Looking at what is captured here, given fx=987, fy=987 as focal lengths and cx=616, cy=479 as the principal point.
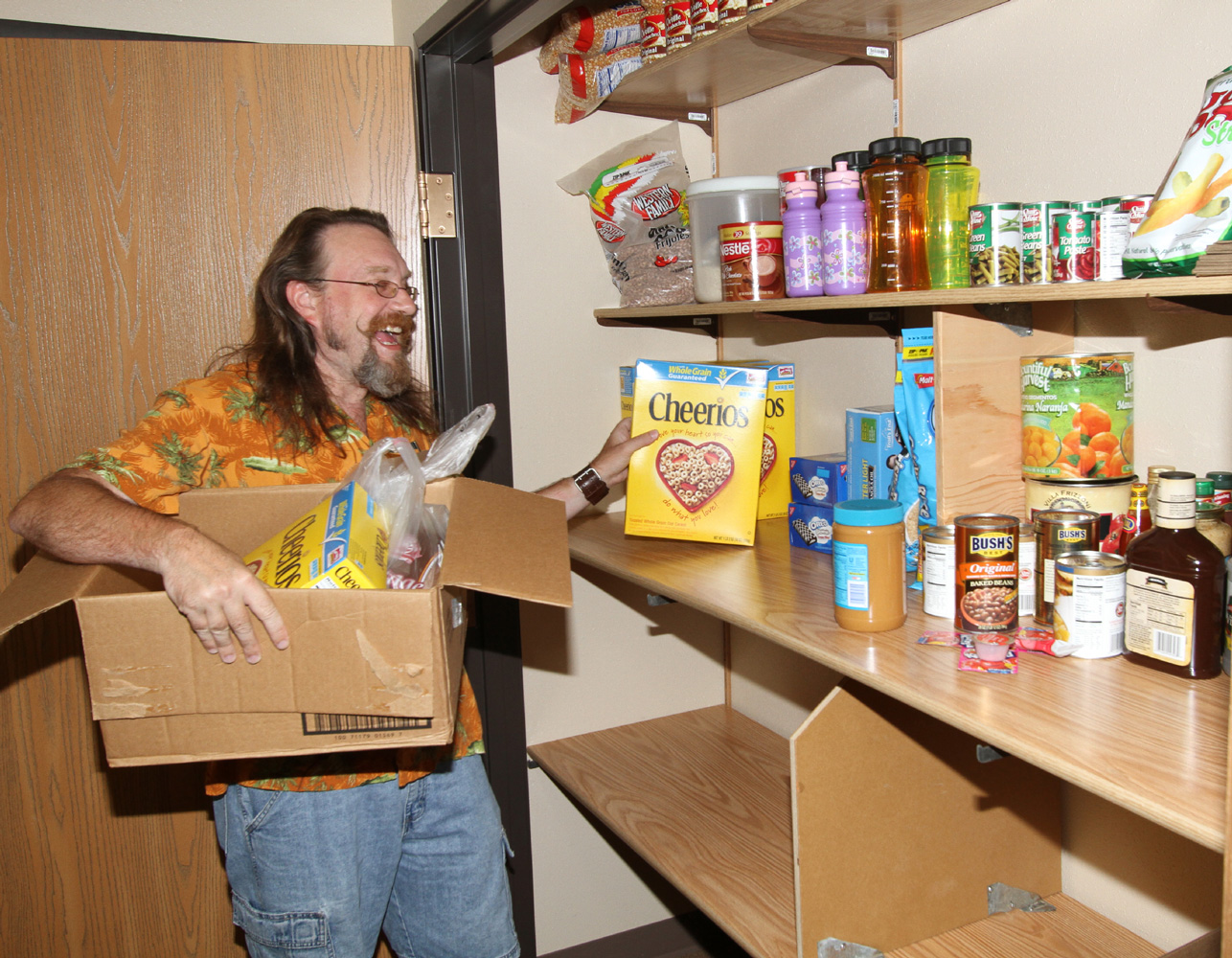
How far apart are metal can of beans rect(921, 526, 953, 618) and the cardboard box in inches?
21.1

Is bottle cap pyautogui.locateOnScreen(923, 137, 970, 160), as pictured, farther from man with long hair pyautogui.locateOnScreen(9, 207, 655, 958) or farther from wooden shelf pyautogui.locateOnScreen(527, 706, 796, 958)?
wooden shelf pyautogui.locateOnScreen(527, 706, 796, 958)

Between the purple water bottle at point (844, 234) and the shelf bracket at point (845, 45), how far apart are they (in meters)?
0.31

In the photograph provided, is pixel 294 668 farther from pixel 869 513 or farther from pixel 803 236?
pixel 803 236

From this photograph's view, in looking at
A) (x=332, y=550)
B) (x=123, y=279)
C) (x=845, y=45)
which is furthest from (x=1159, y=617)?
(x=123, y=279)

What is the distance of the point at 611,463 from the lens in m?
1.97

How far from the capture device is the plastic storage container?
180cm

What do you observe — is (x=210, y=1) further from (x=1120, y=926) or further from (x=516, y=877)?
(x=1120, y=926)

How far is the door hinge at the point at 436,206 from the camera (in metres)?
2.08

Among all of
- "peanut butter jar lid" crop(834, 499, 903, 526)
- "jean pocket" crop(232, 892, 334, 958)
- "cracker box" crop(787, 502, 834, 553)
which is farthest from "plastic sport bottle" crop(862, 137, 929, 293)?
"jean pocket" crop(232, 892, 334, 958)

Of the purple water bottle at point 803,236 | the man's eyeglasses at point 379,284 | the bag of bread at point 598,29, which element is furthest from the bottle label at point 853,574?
the bag of bread at point 598,29

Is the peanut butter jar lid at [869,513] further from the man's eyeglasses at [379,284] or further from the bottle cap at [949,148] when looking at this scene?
the man's eyeglasses at [379,284]

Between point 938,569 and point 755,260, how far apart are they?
2.06 ft

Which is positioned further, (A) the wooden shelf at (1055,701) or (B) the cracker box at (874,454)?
(B) the cracker box at (874,454)

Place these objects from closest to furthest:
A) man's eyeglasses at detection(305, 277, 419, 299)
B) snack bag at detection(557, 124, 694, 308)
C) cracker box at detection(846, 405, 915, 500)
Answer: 1. cracker box at detection(846, 405, 915, 500)
2. man's eyeglasses at detection(305, 277, 419, 299)
3. snack bag at detection(557, 124, 694, 308)
